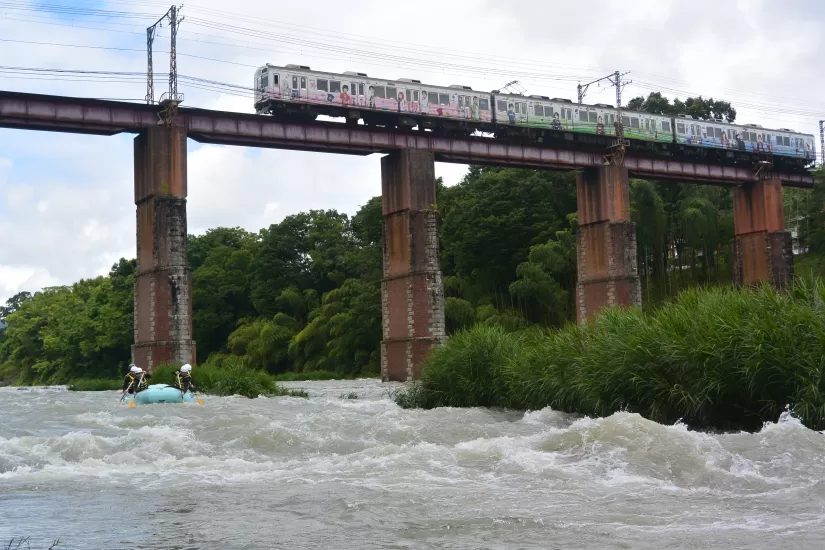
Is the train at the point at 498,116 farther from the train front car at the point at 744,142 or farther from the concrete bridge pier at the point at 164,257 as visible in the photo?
the concrete bridge pier at the point at 164,257

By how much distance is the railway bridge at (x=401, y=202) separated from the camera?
34.8 meters

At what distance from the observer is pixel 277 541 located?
7.81 m

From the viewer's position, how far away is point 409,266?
4034 centimetres

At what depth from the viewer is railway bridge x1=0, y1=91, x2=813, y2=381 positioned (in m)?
34.8

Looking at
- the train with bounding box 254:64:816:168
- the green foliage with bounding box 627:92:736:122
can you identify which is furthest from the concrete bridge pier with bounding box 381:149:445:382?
the green foliage with bounding box 627:92:736:122

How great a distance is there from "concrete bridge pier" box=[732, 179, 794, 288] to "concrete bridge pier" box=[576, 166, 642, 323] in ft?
36.0

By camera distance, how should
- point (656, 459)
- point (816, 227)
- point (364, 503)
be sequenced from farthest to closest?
point (816, 227) < point (656, 459) < point (364, 503)

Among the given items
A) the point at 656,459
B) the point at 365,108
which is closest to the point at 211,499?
the point at 656,459

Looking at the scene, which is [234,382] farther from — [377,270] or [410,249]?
[377,270]

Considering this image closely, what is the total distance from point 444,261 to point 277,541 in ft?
181

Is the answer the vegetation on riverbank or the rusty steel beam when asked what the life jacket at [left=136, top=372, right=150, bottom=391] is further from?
the rusty steel beam

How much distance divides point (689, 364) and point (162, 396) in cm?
1380

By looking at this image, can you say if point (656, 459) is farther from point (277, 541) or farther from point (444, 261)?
point (444, 261)

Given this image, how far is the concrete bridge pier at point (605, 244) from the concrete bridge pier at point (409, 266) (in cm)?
926
